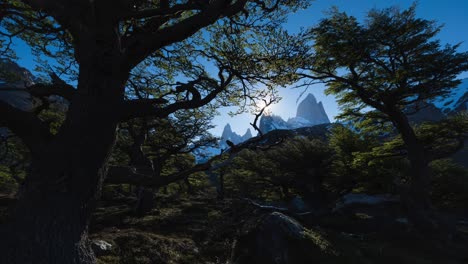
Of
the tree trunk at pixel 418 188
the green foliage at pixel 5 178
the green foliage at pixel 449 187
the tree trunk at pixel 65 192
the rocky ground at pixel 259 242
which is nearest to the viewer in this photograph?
the tree trunk at pixel 65 192

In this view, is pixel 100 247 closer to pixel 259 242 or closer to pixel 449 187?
pixel 259 242

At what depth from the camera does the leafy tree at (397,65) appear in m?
13.9

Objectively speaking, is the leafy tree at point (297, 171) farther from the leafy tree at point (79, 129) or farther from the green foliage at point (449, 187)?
the leafy tree at point (79, 129)

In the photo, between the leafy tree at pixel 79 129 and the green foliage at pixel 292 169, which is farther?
the green foliage at pixel 292 169

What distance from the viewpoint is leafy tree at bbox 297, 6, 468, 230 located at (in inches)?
547

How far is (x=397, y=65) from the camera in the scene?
15359 millimetres

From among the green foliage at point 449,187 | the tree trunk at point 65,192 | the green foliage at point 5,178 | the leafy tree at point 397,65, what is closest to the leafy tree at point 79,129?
the tree trunk at point 65,192

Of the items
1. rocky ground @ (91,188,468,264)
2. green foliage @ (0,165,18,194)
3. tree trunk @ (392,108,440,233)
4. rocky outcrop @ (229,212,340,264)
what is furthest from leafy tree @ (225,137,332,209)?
green foliage @ (0,165,18,194)

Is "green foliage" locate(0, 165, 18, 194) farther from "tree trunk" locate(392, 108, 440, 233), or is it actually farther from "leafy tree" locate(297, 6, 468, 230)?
"tree trunk" locate(392, 108, 440, 233)

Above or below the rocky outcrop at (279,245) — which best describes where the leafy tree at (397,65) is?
above

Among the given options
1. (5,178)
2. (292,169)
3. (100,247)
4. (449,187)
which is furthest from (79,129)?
(449,187)

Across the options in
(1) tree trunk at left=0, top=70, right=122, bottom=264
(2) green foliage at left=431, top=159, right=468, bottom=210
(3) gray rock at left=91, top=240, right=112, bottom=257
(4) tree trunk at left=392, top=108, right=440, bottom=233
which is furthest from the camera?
(2) green foliage at left=431, top=159, right=468, bottom=210

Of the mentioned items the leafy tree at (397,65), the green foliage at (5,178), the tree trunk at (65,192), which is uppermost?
the leafy tree at (397,65)

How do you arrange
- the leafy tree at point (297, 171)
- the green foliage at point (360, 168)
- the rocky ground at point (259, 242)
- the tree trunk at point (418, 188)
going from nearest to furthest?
the rocky ground at point (259, 242) < the tree trunk at point (418, 188) < the green foliage at point (360, 168) < the leafy tree at point (297, 171)
